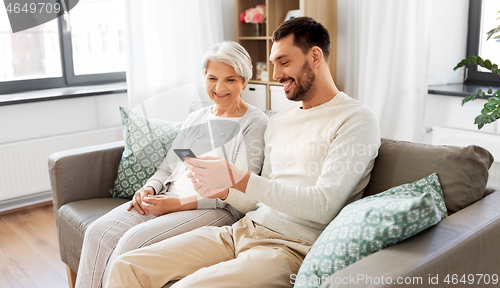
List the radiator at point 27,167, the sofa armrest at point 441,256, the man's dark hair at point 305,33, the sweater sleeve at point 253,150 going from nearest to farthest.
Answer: the sofa armrest at point 441,256 < the man's dark hair at point 305,33 < the sweater sleeve at point 253,150 < the radiator at point 27,167

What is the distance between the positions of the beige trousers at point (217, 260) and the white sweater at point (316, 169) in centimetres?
6

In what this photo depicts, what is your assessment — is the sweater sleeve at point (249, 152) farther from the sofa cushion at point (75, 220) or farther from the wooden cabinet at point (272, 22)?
the wooden cabinet at point (272, 22)

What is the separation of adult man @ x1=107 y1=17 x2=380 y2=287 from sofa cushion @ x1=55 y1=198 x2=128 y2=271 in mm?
556

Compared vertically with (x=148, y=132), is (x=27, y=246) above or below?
below

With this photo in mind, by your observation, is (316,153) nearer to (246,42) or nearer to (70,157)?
(70,157)

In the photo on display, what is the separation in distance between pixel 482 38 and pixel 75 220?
102 inches

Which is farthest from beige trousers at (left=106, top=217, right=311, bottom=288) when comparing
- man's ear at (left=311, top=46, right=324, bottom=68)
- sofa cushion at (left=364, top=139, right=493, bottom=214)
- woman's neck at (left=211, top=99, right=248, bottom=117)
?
man's ear at (left=311, top=46, right=324, bottom=68)

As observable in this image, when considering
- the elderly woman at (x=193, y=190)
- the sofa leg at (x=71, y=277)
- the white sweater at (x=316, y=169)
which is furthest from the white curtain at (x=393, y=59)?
the sofa leg at (x=71, y=277)

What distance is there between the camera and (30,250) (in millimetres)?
2396

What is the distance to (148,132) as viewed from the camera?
2010 mm

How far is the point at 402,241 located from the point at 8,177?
8.66ft

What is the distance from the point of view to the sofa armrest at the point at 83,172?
6.33ft

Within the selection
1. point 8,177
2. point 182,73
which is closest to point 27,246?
point 8,177

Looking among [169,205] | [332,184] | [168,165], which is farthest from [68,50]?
[332,184]
